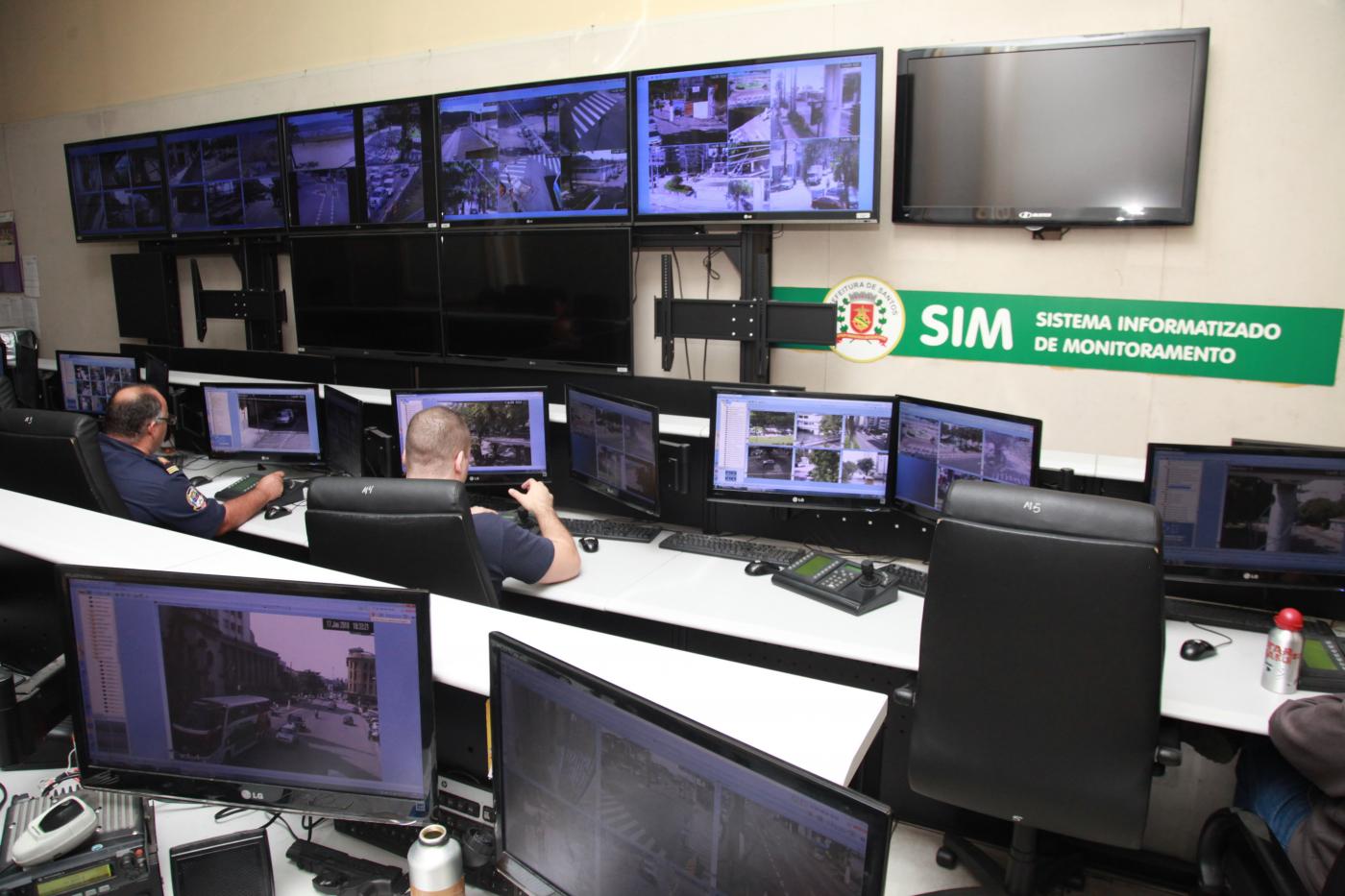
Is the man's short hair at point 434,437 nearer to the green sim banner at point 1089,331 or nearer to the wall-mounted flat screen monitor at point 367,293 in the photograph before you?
the green sim banner at point 1089,331

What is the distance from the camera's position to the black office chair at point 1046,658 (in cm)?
166

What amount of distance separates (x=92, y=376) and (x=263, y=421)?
1.52 m

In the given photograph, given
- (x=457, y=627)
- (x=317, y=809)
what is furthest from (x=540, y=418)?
(x=317, y=809)

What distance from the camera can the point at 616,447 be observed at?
9.62ft

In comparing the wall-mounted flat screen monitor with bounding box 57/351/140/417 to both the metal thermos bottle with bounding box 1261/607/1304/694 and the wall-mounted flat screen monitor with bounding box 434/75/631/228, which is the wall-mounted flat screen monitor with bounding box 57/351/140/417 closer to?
the wall-mounted flat screen monitor with bounding box 434/75/631/228

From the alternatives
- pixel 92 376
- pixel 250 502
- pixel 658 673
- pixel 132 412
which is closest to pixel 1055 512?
pixel 658 673

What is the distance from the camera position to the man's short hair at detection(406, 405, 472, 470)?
2.54 metres

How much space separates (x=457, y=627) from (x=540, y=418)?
191cm

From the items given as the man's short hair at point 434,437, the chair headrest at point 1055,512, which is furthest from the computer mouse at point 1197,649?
the man's short hair at point 434,437

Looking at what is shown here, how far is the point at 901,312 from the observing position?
386cm

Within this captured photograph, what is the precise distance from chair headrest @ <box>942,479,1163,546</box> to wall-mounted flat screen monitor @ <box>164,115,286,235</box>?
4.67 meters

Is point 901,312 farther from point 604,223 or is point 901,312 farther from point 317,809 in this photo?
point 317,809

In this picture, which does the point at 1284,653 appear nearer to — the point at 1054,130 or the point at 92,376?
the point at 1054,130

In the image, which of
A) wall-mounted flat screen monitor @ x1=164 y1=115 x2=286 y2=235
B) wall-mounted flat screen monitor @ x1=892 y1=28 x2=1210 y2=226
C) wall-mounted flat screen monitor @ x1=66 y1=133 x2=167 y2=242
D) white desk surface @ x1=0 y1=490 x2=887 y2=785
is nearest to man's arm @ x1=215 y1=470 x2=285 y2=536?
white desk surface @ x1=0 y1=490 x2=887 y2=785
